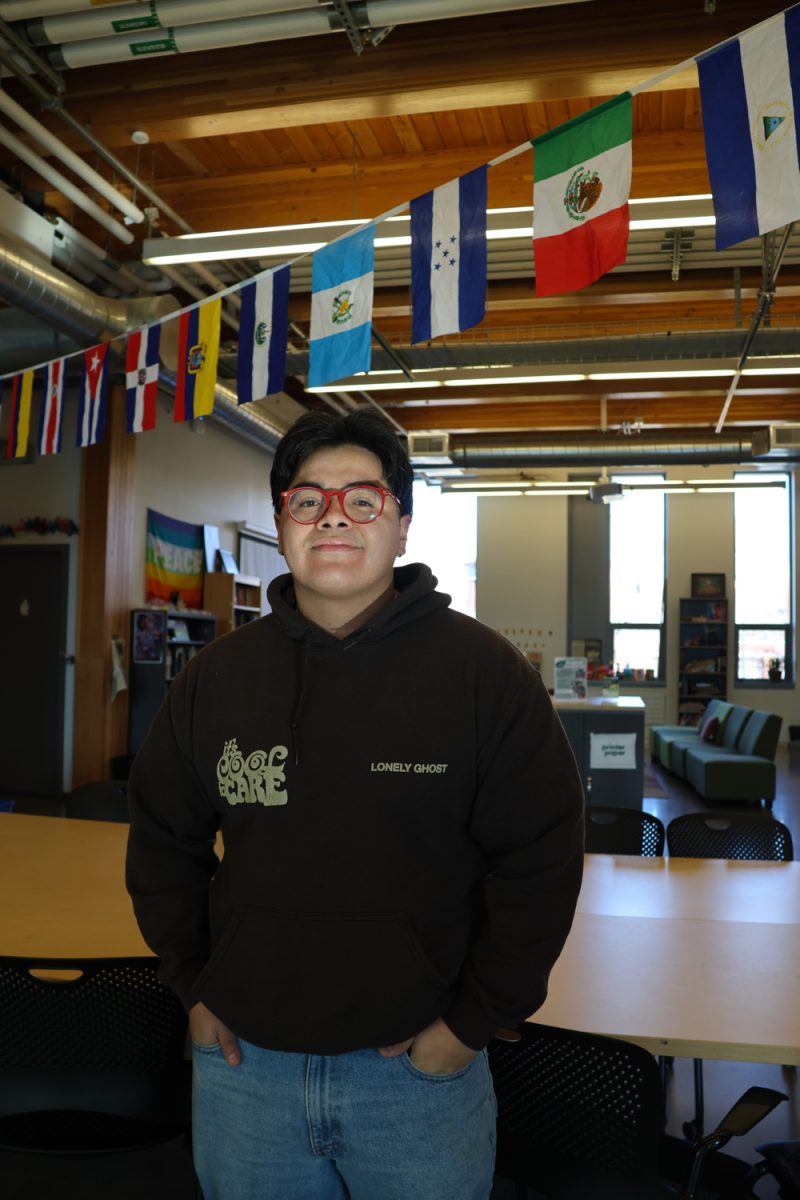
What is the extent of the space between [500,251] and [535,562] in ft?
32.1

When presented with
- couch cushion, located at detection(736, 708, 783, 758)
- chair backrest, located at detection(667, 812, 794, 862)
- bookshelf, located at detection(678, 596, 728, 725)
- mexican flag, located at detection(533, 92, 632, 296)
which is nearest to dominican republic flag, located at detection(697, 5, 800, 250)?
mexican flag, located at detection(533, 92, 632, 296)

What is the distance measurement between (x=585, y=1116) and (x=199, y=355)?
14.4 ft

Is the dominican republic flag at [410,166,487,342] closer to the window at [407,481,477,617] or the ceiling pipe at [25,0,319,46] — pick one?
the ceiling pipe at [25,0,319,46]

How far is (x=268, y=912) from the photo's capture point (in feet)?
4.36

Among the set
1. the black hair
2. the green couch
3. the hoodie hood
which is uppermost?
the black hair

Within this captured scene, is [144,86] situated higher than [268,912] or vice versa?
[144,86]

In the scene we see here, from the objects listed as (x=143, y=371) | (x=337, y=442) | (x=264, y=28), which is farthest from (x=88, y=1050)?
(x=143, y=371)

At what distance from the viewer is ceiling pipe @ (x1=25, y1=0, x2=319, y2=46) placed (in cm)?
384

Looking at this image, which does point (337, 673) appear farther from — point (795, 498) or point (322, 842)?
point (795, 498)

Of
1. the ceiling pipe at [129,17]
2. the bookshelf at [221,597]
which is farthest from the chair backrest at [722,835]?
the bookshelf at [221,597]

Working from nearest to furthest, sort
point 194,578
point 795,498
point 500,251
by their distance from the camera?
point 500,251 → point 194,578 → point 795,498

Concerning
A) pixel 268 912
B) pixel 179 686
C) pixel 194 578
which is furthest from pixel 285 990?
pixel 194 578

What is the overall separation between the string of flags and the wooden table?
2.01m

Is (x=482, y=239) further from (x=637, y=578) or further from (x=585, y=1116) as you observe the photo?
(x=637, y=578)
